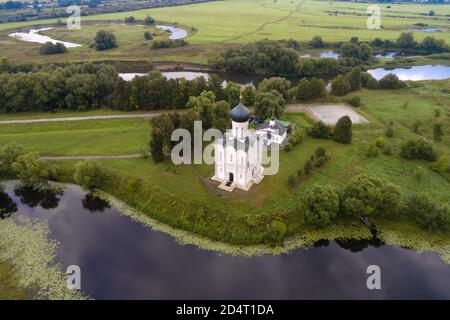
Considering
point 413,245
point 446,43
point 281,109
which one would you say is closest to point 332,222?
point 413,245

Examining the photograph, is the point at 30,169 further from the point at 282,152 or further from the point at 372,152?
the point at 372,152

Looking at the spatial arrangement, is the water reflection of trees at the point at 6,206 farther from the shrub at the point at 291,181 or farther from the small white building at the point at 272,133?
the small white building at the point at 272,133

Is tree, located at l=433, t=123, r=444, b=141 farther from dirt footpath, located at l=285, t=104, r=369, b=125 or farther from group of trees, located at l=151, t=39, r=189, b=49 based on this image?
group of trees, located at l=151, t=39, r=189, b=49

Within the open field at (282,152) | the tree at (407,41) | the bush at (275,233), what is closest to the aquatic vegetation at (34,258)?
the open field at (282,152)

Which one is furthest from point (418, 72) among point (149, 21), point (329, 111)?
point (149, 21)

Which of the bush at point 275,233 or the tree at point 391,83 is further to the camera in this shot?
the tree at point 391,83

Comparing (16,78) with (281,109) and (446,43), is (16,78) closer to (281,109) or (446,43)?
(281,109)

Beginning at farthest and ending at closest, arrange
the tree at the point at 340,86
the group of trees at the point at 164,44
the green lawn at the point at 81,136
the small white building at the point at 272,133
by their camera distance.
A: the group of trees at the point at 164,44 < the tree at the point at 340,86 < the small white building at the point at 272,133 < the green lawn at the point at 81,136
